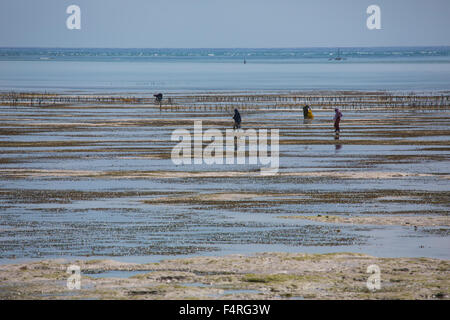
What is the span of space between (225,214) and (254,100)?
59.6 metres

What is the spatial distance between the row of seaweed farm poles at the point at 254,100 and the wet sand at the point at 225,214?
24.2 meters

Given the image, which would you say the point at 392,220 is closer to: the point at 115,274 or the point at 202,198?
the point at 202,198

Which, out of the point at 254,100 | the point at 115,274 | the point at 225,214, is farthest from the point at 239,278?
the point at 254,100

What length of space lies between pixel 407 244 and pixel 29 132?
112ft

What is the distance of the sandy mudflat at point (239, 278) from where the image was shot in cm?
1714

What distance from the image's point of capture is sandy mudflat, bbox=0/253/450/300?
17.1 m

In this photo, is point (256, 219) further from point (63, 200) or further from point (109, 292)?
point (109, 292)

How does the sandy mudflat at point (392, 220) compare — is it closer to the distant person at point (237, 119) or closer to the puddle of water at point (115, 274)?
the puddle of water at point (115, 274)

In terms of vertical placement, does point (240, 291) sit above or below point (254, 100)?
below

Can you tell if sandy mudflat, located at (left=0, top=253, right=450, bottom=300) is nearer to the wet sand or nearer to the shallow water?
the wet sand

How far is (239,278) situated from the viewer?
60.7 ft

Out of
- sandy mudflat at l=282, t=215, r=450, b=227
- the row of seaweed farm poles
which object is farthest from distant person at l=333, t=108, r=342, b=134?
the row of seaweed farm poles

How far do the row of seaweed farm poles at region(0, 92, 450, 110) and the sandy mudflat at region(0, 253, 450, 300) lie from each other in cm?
5393

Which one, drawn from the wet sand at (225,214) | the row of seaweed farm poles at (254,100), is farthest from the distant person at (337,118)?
the row of seaweed farm poles at (254,100)
